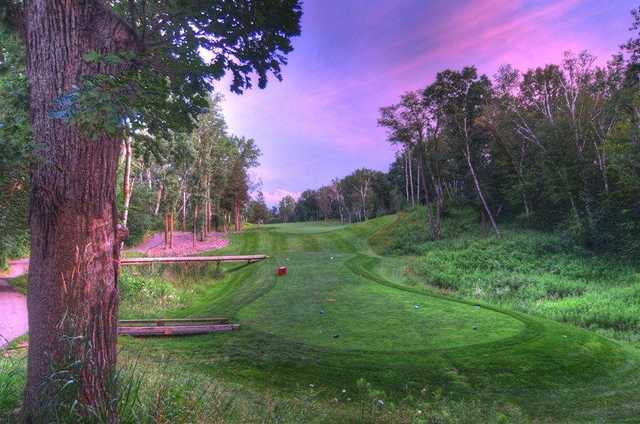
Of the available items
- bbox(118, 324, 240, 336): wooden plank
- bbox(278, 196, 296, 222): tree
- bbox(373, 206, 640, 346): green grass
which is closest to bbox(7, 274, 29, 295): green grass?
bbox(118, 324, 240, 336): wooden plank

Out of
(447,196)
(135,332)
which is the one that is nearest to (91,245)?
(135,332)

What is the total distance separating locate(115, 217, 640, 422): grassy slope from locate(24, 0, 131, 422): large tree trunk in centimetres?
284

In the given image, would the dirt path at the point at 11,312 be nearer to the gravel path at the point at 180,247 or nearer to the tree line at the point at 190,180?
the gravel path at the point at 180,247

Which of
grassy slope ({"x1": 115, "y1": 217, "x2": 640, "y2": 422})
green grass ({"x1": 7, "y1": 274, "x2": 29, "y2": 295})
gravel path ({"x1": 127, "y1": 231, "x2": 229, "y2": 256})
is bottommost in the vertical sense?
grassy slope ({"x1": 115, "y1": 217, "x2": 640, "y2": 422})

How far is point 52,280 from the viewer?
2.99m

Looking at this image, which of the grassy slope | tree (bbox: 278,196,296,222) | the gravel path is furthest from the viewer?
tree (bbox: 278,196,296,222)

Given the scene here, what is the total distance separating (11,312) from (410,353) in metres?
10.4

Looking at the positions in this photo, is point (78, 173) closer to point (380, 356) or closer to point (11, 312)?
point (380, 356)

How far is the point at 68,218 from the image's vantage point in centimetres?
302

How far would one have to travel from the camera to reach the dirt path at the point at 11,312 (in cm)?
866

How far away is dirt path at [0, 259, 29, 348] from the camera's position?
341 inches

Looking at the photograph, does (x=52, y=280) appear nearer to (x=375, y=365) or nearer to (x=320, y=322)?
(x=375, y=365)

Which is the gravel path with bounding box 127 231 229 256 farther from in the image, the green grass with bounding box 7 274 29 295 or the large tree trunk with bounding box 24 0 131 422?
the large tree trunk with bounding box 24 0 131 422

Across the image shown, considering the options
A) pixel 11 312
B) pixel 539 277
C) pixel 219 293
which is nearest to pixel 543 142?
pixel 539 277
